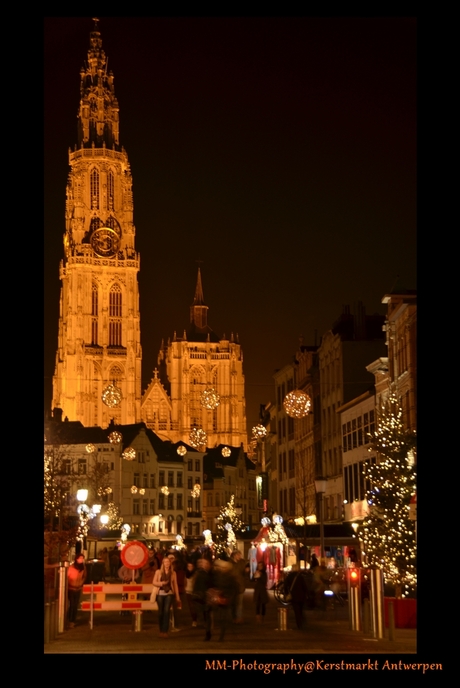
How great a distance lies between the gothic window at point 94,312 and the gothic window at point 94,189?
9.67 metres

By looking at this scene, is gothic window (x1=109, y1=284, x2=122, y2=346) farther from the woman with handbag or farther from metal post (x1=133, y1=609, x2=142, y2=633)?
the woman with handbag

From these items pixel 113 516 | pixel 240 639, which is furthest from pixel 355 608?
pixel 113 516

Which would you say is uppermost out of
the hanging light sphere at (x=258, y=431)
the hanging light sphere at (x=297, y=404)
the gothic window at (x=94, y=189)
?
the gothic window at (x=94, y=189)

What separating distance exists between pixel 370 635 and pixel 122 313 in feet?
421

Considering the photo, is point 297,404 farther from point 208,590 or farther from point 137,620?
point 208,590

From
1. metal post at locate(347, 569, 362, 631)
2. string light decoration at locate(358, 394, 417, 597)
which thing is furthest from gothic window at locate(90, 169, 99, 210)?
metal post at locate(347, 569, 362, 631)

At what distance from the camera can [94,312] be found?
5846 inches

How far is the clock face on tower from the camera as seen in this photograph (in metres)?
150

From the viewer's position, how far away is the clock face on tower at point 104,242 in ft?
491

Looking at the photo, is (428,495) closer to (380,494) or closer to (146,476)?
(380,494)

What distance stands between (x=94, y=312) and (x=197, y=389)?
19884 millimetres

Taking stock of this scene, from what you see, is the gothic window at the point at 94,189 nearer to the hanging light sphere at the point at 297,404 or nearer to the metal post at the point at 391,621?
the hanging light sphere at the point at 297,404

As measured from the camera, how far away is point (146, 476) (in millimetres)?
110000

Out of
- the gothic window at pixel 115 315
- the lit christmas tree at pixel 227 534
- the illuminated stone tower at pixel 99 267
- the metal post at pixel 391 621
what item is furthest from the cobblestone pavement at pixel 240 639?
the gothic window at pixel 115 315
